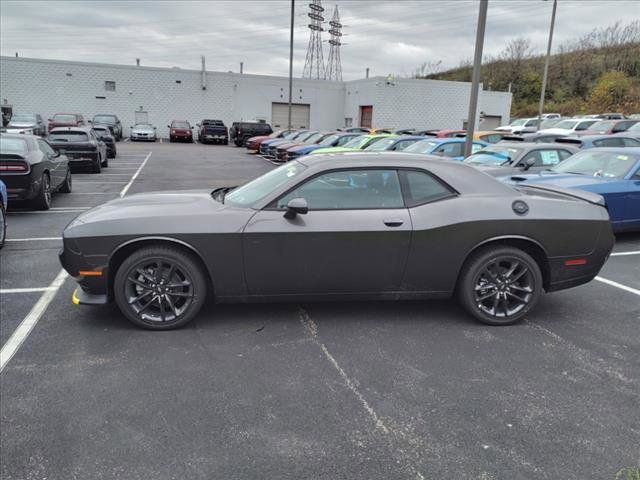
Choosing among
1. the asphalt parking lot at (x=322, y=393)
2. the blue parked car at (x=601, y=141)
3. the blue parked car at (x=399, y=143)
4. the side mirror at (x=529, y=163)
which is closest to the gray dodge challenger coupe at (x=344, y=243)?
the asphalt parking lot at (x=322, y=393)

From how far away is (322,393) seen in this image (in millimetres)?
3311

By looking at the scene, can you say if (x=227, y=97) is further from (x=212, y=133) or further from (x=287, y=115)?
(x=212, y=133)

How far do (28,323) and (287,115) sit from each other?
138ft

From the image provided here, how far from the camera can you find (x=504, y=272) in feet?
14.7

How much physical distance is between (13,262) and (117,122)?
3553 cm

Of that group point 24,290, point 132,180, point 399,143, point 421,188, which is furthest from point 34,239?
point 399,143

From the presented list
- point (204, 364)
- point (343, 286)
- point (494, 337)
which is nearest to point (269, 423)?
point (204, 364)

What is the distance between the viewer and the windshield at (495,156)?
33.7 feet

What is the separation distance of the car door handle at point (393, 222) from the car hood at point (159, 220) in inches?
43.9

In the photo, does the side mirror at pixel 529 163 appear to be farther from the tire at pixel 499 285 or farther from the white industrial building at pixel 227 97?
the white industrial building at pixel 227 97

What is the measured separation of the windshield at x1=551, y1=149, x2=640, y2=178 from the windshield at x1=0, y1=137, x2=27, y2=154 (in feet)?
31.0

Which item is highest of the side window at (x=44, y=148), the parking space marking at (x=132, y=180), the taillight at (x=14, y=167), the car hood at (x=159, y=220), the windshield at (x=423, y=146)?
the windshield at (x=423, y=146)

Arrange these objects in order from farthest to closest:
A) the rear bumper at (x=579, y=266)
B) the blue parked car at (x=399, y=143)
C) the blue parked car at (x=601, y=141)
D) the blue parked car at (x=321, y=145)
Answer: the blue parked car at (x=321, y=145)
the blue parked car at (x=399, y=143)
the blue parked car at (x=601, y=141)
the rear bumper at (x=579, y=266)

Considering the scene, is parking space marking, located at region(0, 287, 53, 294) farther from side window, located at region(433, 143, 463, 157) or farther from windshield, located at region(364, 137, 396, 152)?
windshield, located at region(364, 137, 396, 152)
